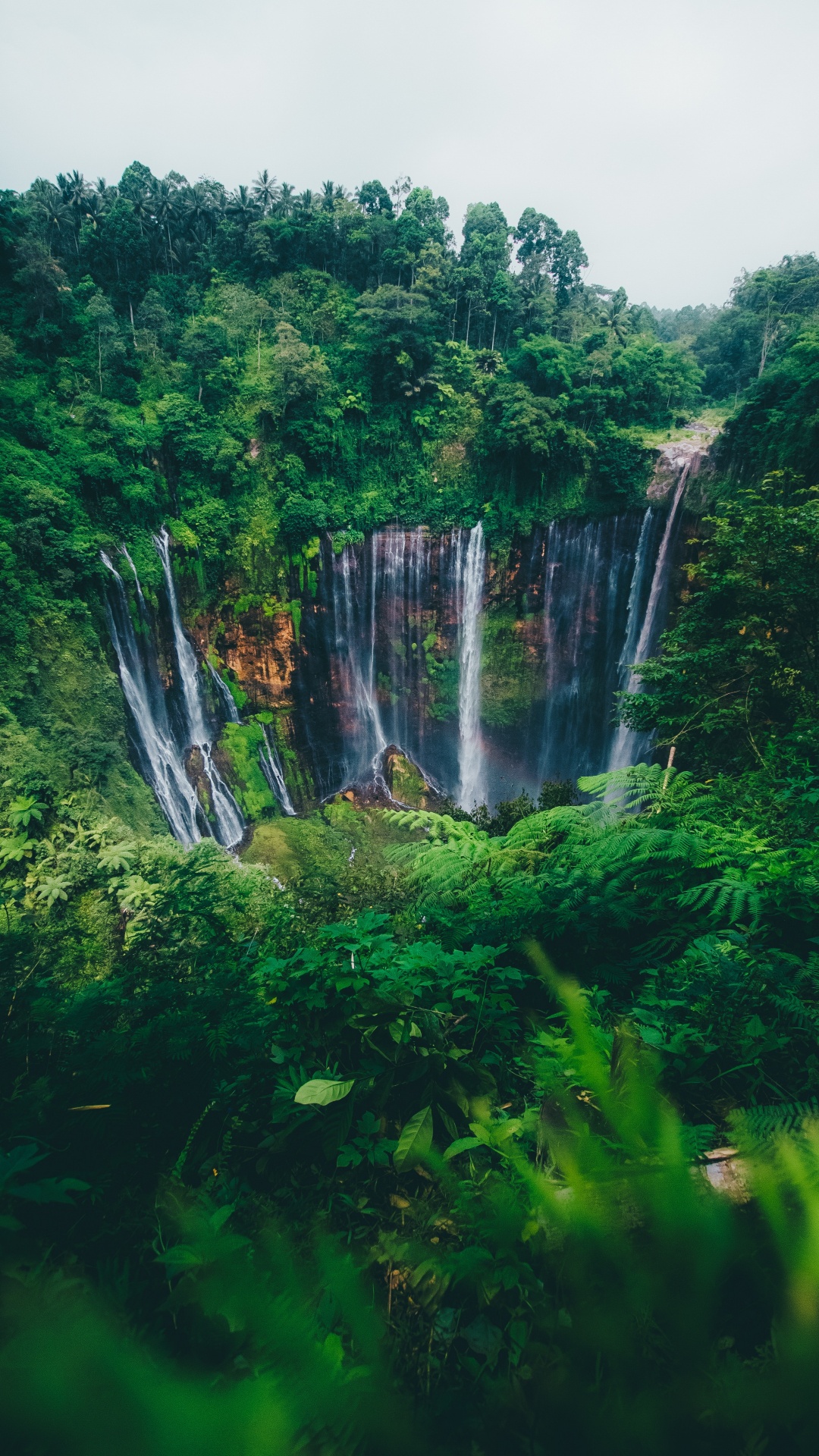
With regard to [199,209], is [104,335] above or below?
below

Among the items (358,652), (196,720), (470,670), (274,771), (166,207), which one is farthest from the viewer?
(166,207)

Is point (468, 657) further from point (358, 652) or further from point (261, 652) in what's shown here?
point (261, 652)

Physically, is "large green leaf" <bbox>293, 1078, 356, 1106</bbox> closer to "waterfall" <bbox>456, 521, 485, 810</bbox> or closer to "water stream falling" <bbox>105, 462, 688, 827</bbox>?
"water stream falling" <bbox>105, 462, 688, 827</bbox>

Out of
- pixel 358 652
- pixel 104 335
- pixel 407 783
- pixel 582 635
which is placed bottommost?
pixel 407 783

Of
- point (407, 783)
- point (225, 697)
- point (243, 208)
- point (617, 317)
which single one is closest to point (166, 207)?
point (243, 208)

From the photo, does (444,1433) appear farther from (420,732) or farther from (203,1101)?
(420,732)
